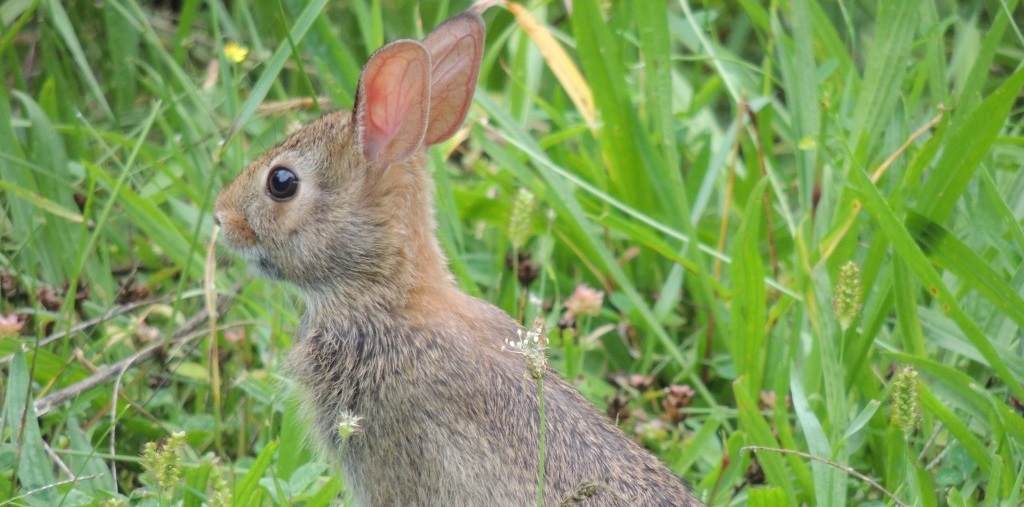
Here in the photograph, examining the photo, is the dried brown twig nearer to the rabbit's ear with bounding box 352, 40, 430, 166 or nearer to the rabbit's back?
the rabbit's back

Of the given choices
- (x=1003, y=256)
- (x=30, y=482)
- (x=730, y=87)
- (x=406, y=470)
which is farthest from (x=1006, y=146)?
(x=30, y=482)

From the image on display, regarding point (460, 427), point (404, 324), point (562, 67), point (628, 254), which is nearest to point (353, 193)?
point (404, 324)

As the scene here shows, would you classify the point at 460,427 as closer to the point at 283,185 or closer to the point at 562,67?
the point at 283,185

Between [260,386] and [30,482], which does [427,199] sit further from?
[30,482]

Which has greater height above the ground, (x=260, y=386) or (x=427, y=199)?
(x=427, y=199)

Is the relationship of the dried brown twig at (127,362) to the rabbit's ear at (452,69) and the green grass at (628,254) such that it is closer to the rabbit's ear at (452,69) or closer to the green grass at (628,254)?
the green grass at (628,254)

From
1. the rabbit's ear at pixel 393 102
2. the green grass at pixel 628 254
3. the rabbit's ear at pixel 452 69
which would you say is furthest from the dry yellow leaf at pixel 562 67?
the rabbit's ear at pixel 393 102
